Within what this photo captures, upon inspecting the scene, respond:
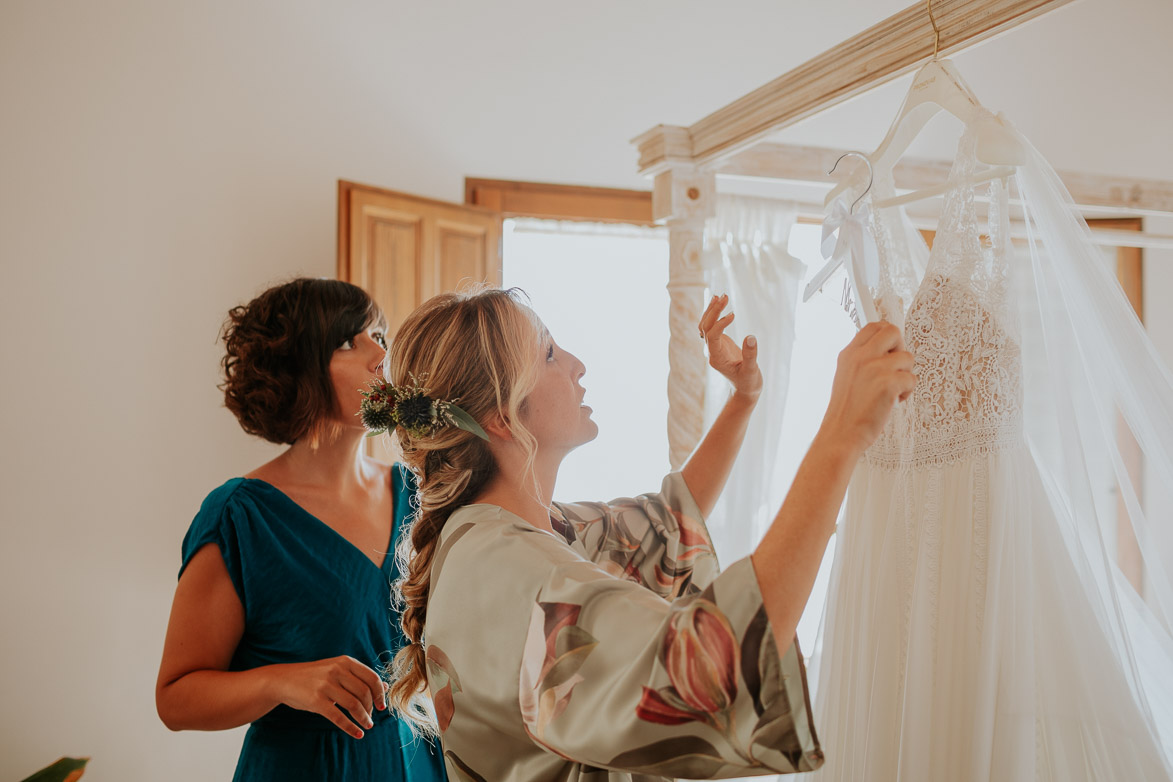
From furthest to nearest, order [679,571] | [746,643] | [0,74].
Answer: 1. [0,74]
2. [679,571]
3. [746,643]

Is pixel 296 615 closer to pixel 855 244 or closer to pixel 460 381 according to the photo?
pixel 460 381

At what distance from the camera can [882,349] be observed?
0.94m

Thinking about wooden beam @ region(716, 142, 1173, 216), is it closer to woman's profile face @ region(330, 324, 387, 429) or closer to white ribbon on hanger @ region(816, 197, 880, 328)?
white ribbon on hanger @ region(816, 197, 880, 328)

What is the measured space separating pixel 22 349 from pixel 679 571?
222 cm

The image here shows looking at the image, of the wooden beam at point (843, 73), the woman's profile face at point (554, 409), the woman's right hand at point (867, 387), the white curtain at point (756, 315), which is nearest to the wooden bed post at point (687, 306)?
the wooden beam at point (843, 73)

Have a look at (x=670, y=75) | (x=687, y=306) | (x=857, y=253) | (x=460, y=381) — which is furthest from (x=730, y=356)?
(x=670, y=75)

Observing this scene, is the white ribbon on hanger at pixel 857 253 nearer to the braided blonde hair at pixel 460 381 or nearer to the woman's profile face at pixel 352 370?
the braided blonde hair at pixel 460 381

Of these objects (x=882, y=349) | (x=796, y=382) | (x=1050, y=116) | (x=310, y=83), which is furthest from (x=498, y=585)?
(x=1050, y=116)

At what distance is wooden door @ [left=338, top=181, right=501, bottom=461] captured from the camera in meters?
2.71

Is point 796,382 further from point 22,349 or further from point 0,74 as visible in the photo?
point 0,74

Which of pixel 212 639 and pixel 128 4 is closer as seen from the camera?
pixel 212 639

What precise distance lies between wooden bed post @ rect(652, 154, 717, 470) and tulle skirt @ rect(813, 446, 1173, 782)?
68 centimetres

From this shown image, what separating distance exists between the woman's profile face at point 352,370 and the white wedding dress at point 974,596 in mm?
978

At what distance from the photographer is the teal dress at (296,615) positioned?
4.96 ft
